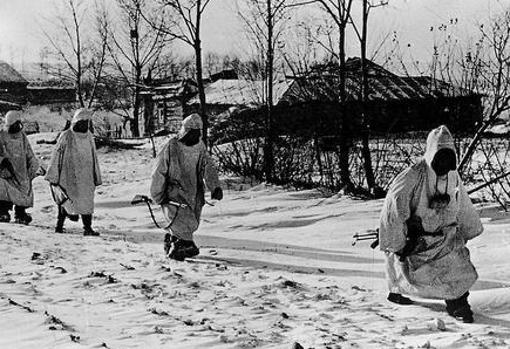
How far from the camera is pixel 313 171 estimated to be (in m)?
16.2

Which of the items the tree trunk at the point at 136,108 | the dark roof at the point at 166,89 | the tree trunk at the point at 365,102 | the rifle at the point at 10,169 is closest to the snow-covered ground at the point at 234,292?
the rifle at the point at 10,169

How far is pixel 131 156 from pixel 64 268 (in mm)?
20230

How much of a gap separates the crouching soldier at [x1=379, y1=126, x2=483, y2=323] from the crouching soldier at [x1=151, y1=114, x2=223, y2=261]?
3.18 m

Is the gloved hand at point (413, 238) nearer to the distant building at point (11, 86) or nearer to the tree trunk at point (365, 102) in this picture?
the tree trunk at point (365, 102)

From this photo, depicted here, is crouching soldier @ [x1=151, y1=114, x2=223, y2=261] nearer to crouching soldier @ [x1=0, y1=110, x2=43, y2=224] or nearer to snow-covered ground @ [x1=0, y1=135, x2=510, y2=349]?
snow-covered ground @ [x1=0, y1=135, x2=510, y2=349]

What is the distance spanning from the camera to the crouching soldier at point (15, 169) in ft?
38.2

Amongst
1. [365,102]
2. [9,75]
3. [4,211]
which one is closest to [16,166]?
[4,211]

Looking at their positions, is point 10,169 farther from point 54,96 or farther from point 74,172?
point 54,96

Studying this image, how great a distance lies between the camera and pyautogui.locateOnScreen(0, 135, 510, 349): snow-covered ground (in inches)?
193

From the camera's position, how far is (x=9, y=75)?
7038cm

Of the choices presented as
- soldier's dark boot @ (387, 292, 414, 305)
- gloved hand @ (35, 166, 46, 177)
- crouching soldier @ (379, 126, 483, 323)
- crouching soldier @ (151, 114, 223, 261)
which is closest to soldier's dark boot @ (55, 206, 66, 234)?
gloved hand @ (35, 166, 46, 177)

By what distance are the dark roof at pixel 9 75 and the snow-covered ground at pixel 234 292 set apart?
62.1 m

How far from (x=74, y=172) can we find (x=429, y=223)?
6.48 m

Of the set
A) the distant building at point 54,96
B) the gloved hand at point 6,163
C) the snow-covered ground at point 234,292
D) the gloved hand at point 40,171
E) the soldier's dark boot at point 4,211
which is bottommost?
the snow-covered ground at point 234,292
